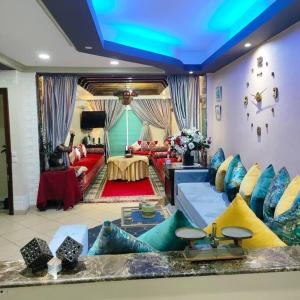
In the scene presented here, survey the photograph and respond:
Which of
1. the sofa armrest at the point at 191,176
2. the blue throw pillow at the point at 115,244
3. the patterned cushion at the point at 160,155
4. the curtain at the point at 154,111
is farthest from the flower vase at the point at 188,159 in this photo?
the curtain at the point at 154,111

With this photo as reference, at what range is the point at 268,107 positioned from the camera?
3352 millimetres

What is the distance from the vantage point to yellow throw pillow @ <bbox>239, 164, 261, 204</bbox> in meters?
3.20

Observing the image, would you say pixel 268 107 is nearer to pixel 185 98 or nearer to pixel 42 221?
pixel 185 98

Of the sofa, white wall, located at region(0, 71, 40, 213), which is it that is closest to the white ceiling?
white wall, located at region(0, 71, 40, 213)

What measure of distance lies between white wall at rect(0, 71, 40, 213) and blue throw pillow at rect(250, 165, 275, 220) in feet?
12.4

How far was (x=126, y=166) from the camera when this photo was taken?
7.37 m

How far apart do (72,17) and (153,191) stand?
4.43m

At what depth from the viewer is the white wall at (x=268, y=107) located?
283cm

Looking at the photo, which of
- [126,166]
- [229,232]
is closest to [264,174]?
[229,232]

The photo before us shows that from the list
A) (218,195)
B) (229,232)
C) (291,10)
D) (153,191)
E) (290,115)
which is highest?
(291,10)

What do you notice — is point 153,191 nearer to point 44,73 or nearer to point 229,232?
point 44,73

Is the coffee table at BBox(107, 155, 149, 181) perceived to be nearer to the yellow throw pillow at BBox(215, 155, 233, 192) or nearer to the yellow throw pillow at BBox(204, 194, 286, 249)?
the yellow throw pillow at BBox(215, 155, 233, 192)

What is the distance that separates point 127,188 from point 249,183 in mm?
3828

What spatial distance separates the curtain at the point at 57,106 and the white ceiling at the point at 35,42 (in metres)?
0.39
